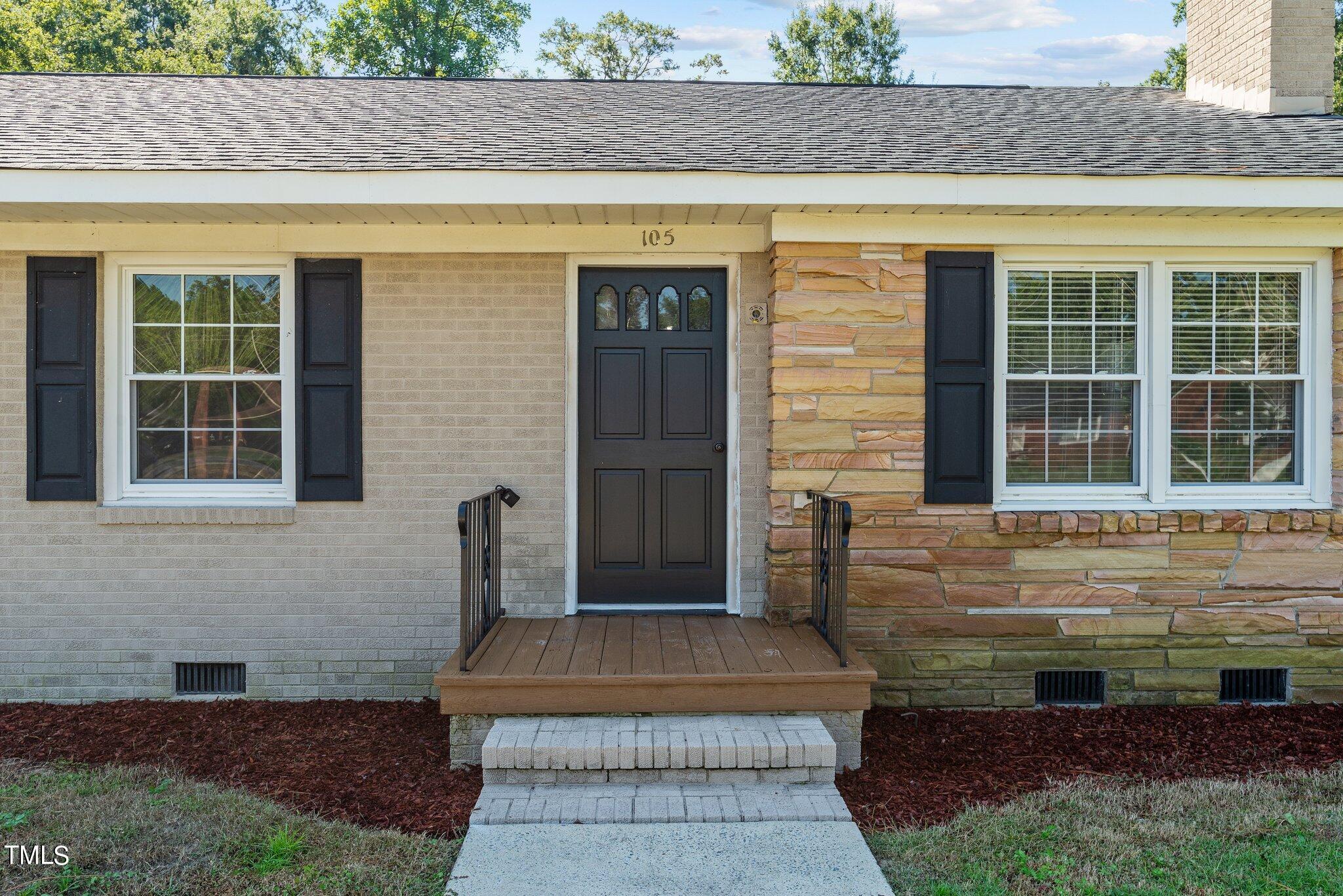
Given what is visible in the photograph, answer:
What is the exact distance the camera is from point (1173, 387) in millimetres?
5191

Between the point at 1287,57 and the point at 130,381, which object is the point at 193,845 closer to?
the point at 130,381

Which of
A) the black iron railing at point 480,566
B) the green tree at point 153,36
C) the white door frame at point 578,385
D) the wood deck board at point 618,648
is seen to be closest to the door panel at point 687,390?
the white door frame at point 578,385

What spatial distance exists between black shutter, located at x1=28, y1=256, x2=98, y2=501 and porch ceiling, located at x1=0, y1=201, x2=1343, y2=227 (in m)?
0.32

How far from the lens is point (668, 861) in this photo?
10.7 ft

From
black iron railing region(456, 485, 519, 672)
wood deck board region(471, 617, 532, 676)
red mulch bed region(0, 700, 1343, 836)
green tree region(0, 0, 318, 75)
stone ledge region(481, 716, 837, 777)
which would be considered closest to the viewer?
stone ledge region(481, 716, 837, 777)

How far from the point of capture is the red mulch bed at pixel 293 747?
3871mm

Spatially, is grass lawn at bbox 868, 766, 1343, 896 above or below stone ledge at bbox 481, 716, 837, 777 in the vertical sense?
below

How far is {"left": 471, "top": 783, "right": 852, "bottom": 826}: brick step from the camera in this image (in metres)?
3.55

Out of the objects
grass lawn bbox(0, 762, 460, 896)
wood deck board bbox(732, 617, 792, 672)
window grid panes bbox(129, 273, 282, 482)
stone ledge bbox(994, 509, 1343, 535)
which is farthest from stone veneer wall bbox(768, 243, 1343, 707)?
window grid panes bbox(129, 273, 282, 482)

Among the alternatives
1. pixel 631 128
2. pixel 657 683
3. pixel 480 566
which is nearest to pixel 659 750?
pixel 657 683

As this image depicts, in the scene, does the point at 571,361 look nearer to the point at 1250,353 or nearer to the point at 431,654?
the point at 431,654

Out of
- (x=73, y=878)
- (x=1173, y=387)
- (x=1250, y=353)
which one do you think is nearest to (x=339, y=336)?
(x=73, y=878)

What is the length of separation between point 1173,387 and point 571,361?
322cm

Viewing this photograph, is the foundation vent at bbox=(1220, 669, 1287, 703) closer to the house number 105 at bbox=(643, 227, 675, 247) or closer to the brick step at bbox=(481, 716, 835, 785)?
the brick step at bbox=(481, 716, 835, 785)
